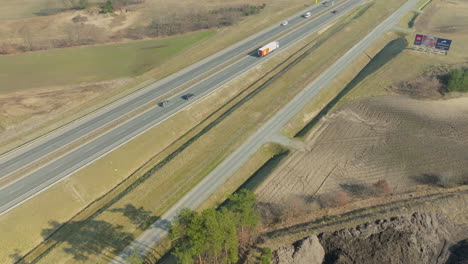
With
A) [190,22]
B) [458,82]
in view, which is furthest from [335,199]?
[190,22]

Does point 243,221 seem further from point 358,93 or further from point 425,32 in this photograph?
point 425,32

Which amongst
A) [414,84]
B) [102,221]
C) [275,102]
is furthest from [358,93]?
[102,221]

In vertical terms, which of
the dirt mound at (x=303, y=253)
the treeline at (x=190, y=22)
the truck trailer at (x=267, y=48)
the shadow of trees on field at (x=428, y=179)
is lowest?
the dirt mound at (x=303, y=253)

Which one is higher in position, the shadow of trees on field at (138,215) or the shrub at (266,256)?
the shrub at (266,256)

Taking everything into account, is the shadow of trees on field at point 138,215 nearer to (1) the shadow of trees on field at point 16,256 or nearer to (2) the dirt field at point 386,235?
(1) the shadow of trees on field at point 16,256

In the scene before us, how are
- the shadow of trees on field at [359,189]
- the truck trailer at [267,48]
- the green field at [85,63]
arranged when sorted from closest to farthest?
the shadow of trees on field at [359,189]
the green field at [85,63]
the truck trailer at [267,48]

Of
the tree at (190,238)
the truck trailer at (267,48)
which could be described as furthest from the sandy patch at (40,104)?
the tree at (190,238)
